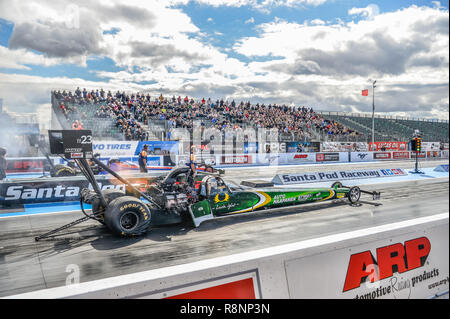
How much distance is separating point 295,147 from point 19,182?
23346mm

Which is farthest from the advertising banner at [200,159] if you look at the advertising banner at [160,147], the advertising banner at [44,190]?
the advertising banner at [44,190]

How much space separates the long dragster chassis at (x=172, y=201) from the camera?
666cm

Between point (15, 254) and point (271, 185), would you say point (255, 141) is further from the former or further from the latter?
point (15, 254)

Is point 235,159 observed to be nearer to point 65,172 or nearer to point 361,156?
point 361,156

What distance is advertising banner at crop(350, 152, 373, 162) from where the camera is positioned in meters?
30.8

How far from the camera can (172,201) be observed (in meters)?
7.35

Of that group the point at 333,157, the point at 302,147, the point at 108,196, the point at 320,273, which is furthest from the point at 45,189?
the point at 333,157

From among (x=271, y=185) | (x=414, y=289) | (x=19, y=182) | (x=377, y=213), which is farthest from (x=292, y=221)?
(x=19, y=182)

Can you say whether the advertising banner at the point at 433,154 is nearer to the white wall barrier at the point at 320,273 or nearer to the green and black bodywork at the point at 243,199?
the green and black bodywork at the point at 243,199

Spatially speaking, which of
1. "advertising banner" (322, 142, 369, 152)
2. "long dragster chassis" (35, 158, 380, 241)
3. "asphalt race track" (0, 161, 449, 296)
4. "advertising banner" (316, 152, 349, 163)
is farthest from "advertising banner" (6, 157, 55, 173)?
"advertising banner" (322, 142, 369, 152)

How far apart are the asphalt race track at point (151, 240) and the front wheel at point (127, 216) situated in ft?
0.72

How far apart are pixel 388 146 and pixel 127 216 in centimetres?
3760

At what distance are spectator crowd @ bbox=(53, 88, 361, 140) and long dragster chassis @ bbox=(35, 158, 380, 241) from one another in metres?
14.0

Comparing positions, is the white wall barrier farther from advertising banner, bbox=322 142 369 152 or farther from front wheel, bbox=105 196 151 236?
advertising banner, bbox=322 142 369 152
